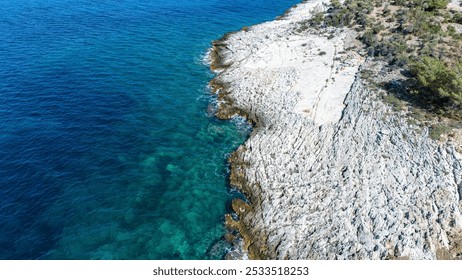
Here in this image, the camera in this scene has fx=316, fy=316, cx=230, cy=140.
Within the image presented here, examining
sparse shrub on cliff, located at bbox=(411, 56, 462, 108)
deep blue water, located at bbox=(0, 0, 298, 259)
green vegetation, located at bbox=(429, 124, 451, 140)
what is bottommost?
deep blue water, located at bbox=(0, 0, 298, 259)

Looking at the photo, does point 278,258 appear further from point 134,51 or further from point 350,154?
point 134,51

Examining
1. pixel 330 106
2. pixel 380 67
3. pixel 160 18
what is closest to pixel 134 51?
pixel 160 18

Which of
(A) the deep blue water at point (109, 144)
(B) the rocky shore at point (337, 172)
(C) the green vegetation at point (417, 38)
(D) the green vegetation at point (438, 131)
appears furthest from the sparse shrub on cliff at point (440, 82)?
(A) the deep blue water at point (109, 144)

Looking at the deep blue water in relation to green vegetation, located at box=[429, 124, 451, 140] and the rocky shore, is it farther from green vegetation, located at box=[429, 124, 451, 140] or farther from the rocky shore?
green vegetation, located at box=[429, 124, 451, 140]

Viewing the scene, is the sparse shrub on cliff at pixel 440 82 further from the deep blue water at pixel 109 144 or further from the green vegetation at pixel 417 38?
the deep blue water at pixel 109 144

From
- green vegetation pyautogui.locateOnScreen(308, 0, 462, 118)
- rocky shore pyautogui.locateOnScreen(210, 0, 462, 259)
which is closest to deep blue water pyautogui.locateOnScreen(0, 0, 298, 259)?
rocky shore pyautogui.locateOnScreen(210, 0, 462, 259)

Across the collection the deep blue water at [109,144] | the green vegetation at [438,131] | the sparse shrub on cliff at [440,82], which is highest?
the sparse shrub on cliff at [440,82]

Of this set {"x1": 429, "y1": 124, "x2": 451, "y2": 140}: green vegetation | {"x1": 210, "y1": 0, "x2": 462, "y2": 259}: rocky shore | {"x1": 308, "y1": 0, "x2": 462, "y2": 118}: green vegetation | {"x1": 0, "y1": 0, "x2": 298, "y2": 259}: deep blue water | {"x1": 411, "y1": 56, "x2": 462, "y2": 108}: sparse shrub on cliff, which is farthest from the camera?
{"x1": 308, "y1": 0, "x2": 462, "y2": 118}: green vegetation
